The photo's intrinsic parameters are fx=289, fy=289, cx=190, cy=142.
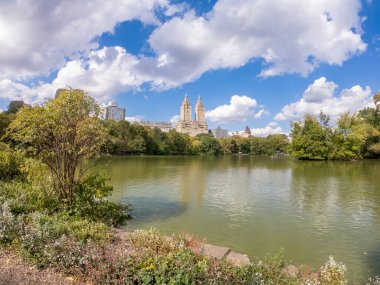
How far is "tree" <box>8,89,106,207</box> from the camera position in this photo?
9773 millimetres

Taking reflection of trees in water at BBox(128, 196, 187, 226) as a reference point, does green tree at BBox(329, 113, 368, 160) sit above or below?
above

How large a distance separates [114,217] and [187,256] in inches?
269

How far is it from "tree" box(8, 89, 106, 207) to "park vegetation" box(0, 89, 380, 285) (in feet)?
0.11

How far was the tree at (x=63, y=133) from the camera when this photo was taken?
9773 mm

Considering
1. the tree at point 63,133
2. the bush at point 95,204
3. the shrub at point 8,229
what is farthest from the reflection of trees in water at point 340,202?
the shrub at point 8,229

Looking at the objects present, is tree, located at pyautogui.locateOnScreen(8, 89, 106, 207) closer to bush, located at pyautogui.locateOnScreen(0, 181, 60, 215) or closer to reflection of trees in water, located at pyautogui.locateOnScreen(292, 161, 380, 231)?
bush, located at pyautogui.locateOnScreen(0, 181, 60, 215)

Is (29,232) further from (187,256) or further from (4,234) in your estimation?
(187,256)

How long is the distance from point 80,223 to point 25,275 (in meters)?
2.48

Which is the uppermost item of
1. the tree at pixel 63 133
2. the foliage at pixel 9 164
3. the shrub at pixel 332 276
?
the tree at pixel 63 133

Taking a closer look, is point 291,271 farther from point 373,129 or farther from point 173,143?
Result: point 173,143

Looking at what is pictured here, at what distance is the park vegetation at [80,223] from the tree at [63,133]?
3 cm

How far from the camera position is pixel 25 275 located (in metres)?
5.05

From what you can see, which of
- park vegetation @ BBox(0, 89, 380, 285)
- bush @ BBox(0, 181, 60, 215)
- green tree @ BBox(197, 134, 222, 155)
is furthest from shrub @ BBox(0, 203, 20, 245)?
green tree @ BBox(197, 134, 222, 155)

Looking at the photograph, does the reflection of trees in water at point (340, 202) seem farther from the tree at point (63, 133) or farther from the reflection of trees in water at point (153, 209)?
the tree at point (63, 133)
